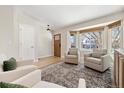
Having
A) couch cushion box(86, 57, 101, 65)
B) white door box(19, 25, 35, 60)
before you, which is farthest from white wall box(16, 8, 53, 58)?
couch cushion box(86, 57, 101, 65)

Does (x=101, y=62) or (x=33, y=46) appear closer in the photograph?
(x=101, y=62)

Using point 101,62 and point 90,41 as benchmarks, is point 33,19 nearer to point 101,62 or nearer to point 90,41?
point 90,41

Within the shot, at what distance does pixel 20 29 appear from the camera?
555 centimetres

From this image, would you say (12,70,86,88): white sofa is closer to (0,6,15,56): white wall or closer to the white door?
(0,6,15,56): white wall

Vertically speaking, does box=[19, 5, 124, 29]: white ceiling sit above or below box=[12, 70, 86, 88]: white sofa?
above

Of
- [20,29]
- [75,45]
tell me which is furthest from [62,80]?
[75,45]

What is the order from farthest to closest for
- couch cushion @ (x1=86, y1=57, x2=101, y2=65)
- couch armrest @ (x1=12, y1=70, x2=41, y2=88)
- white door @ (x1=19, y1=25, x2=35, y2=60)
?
white door @ (x1=19, y1=25, x2=35, y2=60) → couch cushion @ (x1=86, y1=57, x2=101, y2=65) → couch armrest @ (x1=12, y1=70, x2=41, y2=88)

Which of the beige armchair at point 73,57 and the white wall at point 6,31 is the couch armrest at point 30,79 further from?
the beige armchair at point 73,57

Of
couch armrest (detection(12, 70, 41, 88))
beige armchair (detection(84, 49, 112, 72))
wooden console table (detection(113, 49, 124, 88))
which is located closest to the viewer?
couch armrest (detection(12, 70, 41, 88))

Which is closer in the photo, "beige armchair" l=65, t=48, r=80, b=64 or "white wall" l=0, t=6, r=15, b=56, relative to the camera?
"white wall" l=0, t=6, r=15, b=56

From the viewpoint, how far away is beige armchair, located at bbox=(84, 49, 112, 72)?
427 cm

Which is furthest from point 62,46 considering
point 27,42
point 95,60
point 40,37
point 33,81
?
point 33,81
